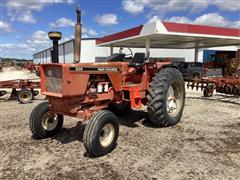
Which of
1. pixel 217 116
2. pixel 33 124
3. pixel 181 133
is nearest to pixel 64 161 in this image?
pixel 33 124

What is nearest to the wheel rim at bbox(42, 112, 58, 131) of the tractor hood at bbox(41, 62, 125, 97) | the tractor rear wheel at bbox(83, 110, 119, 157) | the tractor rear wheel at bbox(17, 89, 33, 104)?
the tractor hood at bbox(41, 62, 125, 97)

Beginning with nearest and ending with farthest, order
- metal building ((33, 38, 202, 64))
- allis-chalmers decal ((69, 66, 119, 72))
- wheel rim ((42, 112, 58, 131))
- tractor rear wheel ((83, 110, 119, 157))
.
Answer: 1. tractor rear wheel ((83, 110, 119, 157))
2. allis-chalmers decal ((69, 66, 119, 72))
3. wheel rim ((42, 112, 58, 131))
4. metal building ((33, 38, 202, 64))

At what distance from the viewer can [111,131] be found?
4.96 metres

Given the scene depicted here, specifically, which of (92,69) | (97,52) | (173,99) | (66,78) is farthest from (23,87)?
(97,52)

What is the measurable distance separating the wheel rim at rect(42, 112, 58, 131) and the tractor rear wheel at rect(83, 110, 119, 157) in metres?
1.39

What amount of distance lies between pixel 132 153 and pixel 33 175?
1609 millimetres

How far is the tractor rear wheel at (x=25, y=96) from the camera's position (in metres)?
10.5

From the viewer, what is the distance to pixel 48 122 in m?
5.78

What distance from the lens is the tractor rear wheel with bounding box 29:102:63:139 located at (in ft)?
18.0

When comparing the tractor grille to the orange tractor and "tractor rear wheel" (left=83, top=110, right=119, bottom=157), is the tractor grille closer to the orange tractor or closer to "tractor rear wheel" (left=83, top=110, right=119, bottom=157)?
the orange tractor

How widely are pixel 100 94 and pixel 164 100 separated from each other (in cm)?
144

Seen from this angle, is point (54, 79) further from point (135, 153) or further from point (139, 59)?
point (139, 59)

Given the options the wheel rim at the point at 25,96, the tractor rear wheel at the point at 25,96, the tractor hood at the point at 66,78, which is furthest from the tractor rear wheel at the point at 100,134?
the wheel rim at the point at 25,96

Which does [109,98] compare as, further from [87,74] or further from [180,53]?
[180,53]
